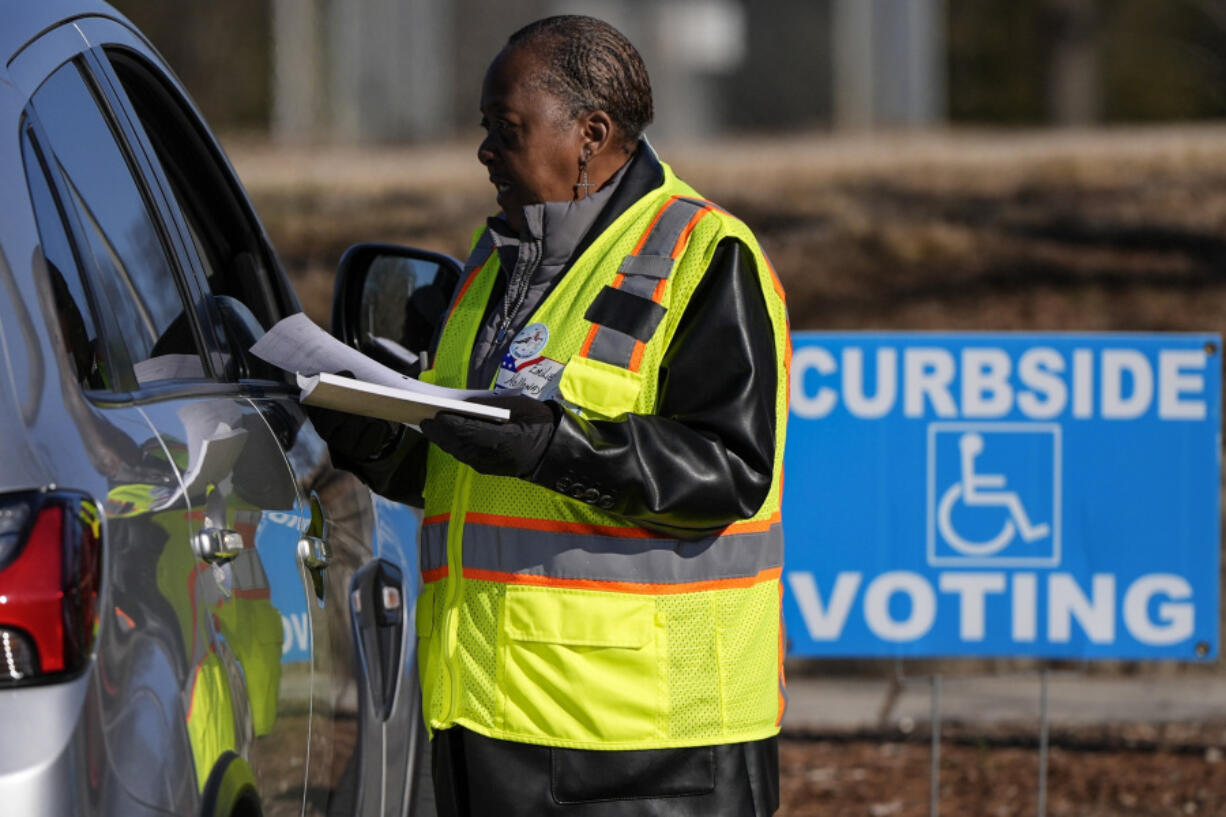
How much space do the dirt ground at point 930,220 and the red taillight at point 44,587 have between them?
8378 millimetres

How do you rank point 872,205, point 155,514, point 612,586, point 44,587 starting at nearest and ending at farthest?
point 44,587
point 155,514
point 612,586
point 872,205

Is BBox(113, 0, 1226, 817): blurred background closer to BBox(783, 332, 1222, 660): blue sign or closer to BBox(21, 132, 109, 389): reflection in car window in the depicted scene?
BBox(783, 332, 1222, 660): blue sign

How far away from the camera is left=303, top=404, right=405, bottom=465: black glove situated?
270cm

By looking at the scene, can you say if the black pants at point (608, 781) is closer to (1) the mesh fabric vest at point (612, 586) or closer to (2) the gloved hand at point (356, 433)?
→ (1) the mesh fabric vest at point (612, 586)

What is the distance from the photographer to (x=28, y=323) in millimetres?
1859

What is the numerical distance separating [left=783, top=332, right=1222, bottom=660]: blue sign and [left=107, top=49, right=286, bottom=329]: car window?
7.18ft

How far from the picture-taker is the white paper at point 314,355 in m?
2.44

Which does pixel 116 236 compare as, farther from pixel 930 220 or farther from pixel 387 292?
pixel 930 220

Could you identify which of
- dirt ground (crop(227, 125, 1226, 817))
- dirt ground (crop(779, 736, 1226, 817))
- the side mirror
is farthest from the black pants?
dirt ground (crop(227, 125, 1226, 817))

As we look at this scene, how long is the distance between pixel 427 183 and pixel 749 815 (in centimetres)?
931

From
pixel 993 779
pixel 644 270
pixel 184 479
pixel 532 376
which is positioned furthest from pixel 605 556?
pixel 993 779

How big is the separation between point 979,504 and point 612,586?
2962 mm

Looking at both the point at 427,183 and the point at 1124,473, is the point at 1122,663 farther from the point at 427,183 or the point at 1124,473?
the point at 427,183

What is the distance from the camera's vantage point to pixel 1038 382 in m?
5.20
